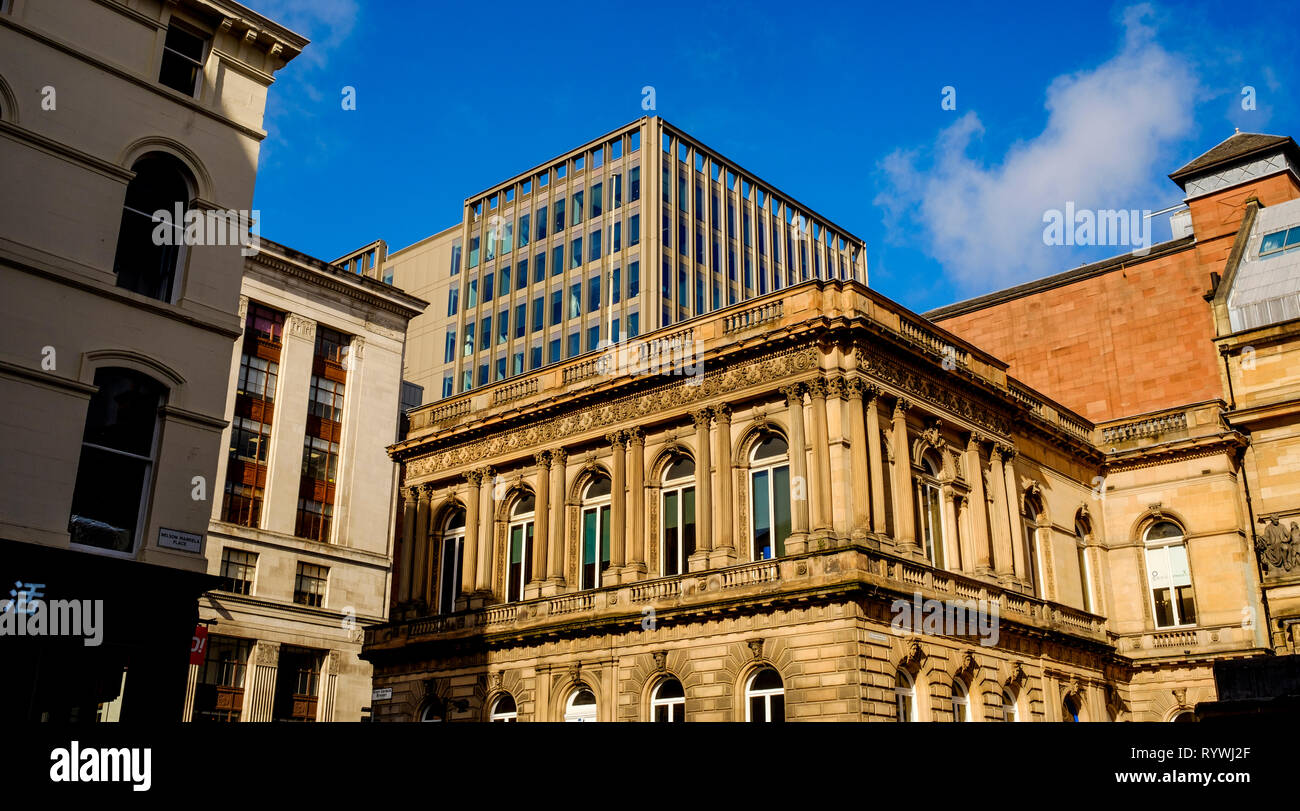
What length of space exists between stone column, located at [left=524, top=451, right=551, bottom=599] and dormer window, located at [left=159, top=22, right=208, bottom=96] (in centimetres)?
1914

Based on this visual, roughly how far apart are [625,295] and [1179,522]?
138 feet

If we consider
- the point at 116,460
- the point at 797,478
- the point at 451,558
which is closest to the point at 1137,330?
the point at 797,478

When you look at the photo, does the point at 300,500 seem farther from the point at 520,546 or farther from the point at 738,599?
the point at 738,599

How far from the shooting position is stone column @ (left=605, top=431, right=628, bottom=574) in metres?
33.2

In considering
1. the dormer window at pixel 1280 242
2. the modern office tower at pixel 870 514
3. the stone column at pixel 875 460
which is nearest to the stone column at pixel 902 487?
the modern office tower at pixel 870 514

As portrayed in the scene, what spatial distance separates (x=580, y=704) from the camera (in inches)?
1288

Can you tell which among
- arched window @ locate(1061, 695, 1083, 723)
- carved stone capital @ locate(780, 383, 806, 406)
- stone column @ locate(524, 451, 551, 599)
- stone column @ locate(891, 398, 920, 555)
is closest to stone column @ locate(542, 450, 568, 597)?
stone column @ locate(524, 451, 551, 599)

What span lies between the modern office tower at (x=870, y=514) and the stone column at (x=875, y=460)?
108 mm

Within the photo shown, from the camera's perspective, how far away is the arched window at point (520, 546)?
3662 centimetres

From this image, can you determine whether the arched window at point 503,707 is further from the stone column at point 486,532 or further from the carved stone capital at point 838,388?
the carved stone capital at point 838,388

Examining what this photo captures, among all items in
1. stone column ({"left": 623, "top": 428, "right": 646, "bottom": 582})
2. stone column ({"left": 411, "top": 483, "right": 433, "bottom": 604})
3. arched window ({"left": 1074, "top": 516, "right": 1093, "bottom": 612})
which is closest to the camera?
stone column ({"left": 623, "top": 428, "right": 646, "bottom": 582})

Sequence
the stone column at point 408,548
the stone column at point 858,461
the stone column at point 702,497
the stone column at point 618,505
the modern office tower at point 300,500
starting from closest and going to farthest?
the stone column at point 858,461, the stone column at point 702,497, the stone column at point 618,505, the stone column at point 408,548, the modern office tower at point 300,500

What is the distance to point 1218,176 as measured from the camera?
46688 millimetres

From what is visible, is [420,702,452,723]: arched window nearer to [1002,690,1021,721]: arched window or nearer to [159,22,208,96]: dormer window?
[1002,690,1021,721]: arched window
